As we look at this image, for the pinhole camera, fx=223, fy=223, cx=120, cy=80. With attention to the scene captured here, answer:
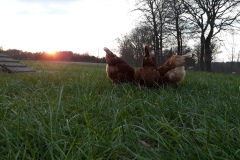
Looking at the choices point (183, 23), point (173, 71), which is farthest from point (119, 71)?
point (183, 23)

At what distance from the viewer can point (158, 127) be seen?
64.7 inches

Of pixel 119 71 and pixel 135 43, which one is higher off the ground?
pixel 135 43

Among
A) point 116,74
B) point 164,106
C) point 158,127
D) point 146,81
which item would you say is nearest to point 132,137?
point 158,127

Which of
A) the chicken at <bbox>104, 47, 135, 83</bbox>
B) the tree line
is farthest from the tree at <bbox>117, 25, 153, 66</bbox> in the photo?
the chicken at <bbox>104, 47, 135, 83</bbox>

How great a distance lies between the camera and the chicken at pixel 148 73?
3.49m

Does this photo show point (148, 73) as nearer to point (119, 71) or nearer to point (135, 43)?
point (119, 71)

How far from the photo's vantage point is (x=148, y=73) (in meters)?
3.50

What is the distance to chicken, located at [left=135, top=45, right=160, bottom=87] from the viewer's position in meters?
3.49

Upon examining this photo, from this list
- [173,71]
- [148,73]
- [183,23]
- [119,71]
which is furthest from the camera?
[183,23]

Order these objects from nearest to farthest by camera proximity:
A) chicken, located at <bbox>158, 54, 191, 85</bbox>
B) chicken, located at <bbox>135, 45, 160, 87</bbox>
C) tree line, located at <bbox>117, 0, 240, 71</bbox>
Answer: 1. chicken, located at <bbox>135, 45, 160, 87</bbox>
2. chicken, located at <bbox>158, 54, 191, 85</bbox>
3. tree line, located at <bbox>117, 0, 240, 71</bbox>

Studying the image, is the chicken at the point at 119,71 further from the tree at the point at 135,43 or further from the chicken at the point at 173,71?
the tree at the point at 135,43

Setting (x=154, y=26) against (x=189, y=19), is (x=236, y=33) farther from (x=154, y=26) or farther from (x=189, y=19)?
(x=154, y=26)

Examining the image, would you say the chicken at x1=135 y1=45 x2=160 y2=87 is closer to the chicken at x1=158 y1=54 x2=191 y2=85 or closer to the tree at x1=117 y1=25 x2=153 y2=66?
the chicken at x1=158 y1=54 x2=191 y2=85

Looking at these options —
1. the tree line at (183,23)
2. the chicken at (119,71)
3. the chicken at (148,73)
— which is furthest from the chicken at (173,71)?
the tree line at (183,23)
